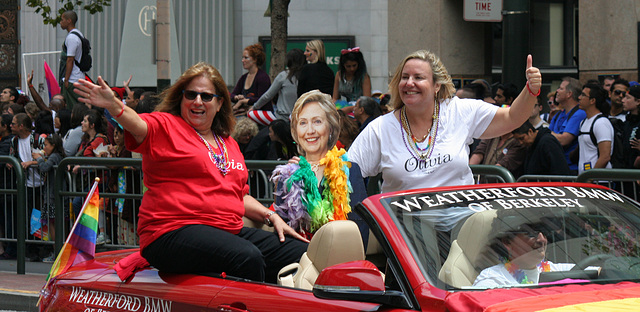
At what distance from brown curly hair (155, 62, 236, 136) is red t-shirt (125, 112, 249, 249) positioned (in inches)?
6.5

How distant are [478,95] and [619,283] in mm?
7328

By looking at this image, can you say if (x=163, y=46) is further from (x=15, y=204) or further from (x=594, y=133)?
(x=594, y=133)

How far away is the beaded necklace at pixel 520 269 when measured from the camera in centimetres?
366

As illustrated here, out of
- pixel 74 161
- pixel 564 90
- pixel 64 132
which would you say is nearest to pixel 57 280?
pixel 74 161

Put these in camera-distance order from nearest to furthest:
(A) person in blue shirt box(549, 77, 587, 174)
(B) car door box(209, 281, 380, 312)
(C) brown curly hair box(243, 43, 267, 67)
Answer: (B) car door box(209, 281, 380, 312) → (A) person in blue shirt box(549, 77, 587, 174) → (C) brown curly hair box(243, 43, 267, 67)

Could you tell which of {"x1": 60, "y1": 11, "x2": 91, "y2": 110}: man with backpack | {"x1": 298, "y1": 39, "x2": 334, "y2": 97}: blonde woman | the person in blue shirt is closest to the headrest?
the person in blue shirt

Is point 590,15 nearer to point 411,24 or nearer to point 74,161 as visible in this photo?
point 411,24

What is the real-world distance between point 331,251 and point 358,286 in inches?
30.8

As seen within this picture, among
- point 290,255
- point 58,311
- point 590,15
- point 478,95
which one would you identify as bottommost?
point 58,311

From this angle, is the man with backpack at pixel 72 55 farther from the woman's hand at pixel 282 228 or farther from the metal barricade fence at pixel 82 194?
the woman's hand at pixel 282 228

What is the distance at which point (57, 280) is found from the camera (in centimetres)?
518

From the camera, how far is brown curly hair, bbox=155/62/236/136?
5156 millimetres

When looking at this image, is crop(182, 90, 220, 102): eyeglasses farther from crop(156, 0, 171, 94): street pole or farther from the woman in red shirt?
crop(156, 0, 171, 94): street pole

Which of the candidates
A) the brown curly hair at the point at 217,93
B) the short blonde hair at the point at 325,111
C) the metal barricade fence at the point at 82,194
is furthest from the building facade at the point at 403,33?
the brown curly hair at the point at 217,93
